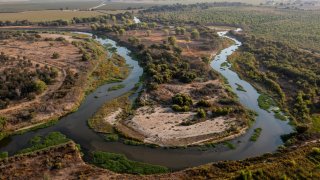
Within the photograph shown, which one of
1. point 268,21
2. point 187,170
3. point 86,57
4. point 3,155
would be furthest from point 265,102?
point 268,21

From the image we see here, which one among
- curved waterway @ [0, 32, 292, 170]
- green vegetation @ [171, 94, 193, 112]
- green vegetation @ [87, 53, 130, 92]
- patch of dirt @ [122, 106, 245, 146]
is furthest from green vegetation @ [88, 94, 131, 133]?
green vegetation @ [87, 53, 130, 92]

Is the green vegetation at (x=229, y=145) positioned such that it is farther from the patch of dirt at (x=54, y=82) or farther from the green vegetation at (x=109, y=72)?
the green vegetation at (x=109, y=72)

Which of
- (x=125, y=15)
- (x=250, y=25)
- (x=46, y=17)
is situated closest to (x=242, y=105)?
(x=250, y=25)

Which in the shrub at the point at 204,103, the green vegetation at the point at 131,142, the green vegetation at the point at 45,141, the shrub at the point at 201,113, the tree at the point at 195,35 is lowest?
the green vegetation at the point at 131,142

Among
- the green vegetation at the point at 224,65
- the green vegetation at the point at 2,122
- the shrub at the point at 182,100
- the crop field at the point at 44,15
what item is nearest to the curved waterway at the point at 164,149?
the green vegetation at the point at 2,122

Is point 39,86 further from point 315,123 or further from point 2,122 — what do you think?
point 315,123
